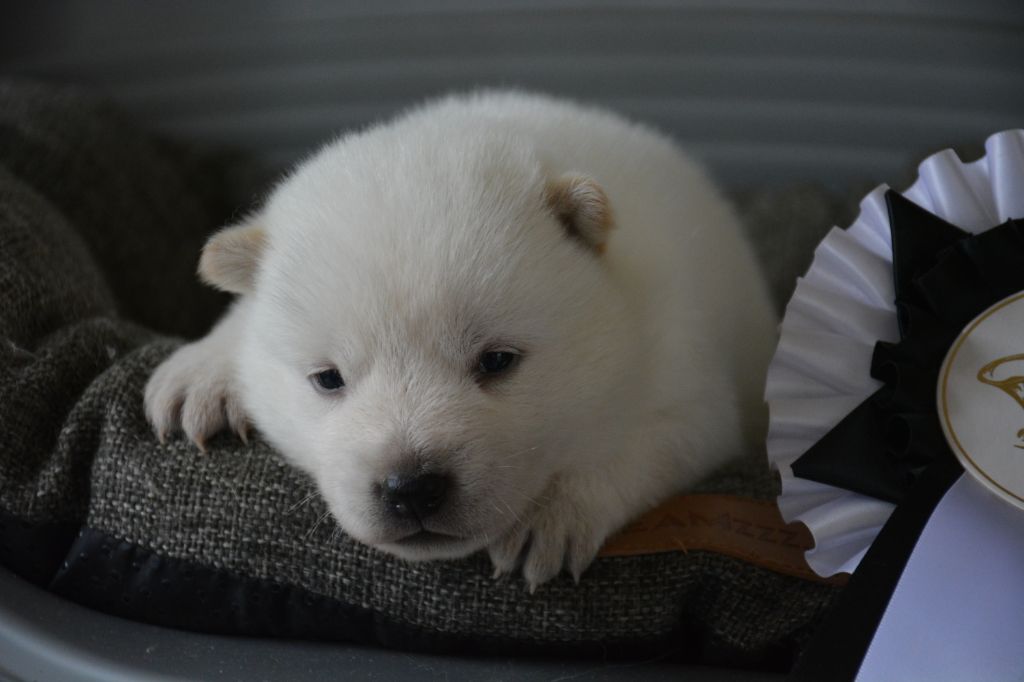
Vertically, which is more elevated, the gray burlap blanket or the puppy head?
the puppy head

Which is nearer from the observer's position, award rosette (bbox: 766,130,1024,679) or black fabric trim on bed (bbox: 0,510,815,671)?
award rosette (bbox: 766,130,1024,679)

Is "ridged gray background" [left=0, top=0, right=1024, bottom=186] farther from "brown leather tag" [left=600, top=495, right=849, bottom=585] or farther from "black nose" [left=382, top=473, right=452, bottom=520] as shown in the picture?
"black nose" [left=382, top=473, right=452, bottom=520]

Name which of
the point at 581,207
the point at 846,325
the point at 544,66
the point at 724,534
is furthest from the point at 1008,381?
the point at 544,66

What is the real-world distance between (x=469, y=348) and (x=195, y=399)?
59cm

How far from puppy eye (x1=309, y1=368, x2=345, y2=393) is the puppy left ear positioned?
1.51ft

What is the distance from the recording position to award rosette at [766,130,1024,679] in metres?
1.48

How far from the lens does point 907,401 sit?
162cm

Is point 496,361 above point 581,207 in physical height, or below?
below

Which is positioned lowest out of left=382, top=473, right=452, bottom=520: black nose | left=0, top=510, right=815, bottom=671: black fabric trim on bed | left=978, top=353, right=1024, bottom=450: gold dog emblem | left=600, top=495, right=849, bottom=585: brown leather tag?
left=0, top=510, right=815, bottom=671: black fabric trim on bed

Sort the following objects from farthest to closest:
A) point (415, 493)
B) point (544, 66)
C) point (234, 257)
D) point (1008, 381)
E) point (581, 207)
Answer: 1. point (544, 66)
2. point (234, 257)
3. point (581, 207)
4. point (1008, 381)
5. point (415, 493)

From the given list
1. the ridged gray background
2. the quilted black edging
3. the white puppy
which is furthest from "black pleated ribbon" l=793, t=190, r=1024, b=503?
the ridged gray background

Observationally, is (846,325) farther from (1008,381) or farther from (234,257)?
(234,257)

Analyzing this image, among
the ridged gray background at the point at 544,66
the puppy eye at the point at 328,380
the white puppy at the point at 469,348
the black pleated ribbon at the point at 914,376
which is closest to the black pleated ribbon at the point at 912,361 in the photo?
the black pleated ribbon at the point at 914,376

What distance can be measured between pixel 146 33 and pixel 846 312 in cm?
292
